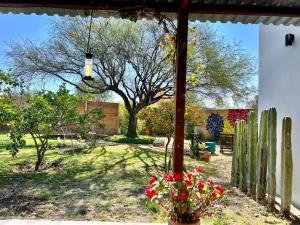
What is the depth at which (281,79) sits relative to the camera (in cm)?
540

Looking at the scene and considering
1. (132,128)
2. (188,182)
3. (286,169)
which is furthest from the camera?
(132,128)

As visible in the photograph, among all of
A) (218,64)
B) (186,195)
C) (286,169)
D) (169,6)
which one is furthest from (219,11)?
(218,64)

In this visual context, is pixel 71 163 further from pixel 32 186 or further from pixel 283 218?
pixel 283 218

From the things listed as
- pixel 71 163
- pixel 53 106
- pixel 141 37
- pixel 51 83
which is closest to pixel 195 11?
pixel 53 106

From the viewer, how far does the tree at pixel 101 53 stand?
40.3ft

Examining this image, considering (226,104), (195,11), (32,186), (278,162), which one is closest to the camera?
(195,11)

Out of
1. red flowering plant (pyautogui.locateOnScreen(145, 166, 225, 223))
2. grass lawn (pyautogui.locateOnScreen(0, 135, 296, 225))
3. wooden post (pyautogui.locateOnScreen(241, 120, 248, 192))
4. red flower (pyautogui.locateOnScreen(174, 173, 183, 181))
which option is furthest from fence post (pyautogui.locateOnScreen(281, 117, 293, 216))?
red flower (pyautogui.locateOnScreen(174, 173, 183, 181))

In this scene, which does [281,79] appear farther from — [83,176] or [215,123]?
[215,123]

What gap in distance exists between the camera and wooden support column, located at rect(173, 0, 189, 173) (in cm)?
311

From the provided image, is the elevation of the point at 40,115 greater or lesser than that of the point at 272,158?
greater

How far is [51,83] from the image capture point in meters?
13.7

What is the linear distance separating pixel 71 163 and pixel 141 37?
628 centimetres

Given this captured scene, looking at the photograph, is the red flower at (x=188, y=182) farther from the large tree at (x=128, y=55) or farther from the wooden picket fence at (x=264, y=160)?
the large tree at (x=128, y=55)

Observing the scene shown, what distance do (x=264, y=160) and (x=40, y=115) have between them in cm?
432
